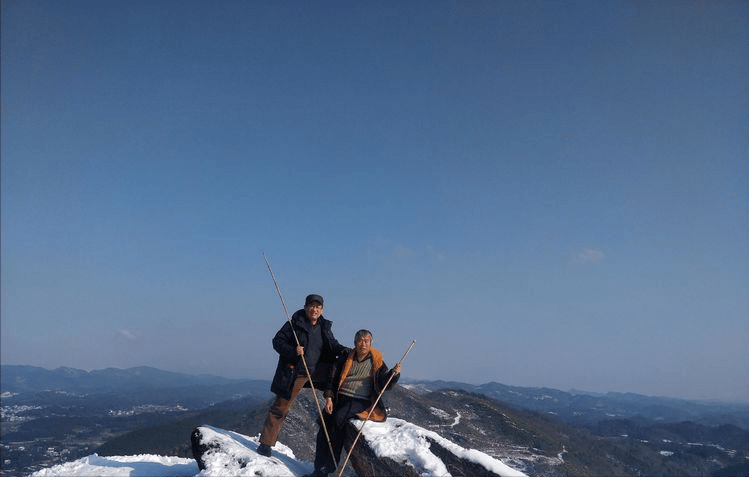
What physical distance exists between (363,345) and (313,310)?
5.34 ft

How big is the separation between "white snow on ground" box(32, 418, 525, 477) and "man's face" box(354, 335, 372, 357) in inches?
72.1

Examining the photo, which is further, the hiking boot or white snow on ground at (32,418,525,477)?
the hiking boot

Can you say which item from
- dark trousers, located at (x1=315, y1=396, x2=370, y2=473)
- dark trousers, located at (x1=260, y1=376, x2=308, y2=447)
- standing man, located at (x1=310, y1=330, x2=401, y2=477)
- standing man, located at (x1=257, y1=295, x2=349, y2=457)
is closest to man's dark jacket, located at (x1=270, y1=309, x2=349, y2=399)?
standing man, located at (x1=257, y1=295, x2=349, y2=457)

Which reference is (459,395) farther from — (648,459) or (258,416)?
(648,459)

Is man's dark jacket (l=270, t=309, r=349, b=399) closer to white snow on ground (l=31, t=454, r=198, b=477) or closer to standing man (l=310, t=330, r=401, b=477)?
standing man (l=310, t=330, r=401, b=477)

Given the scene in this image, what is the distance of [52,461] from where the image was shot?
474 feet

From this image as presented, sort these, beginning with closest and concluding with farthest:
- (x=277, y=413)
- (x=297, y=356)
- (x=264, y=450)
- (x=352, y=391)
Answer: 1. (x=352, y=391)
2. (x=297, y=356)
3. (x=277, y=413)
4. (x=264, y=450)

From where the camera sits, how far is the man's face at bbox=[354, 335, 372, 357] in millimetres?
11859

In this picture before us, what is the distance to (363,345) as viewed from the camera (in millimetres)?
11852

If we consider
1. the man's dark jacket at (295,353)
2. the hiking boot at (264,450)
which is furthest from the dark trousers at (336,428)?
the hiking boot at (264,450)

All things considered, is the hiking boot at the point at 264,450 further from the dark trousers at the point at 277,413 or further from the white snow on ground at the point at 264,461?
the white snow on ground at the point at 264,461

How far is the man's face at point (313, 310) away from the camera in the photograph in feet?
40.5

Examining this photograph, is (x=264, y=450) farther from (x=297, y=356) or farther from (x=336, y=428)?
(x=297, y=356)

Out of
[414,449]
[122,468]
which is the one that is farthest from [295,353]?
Result: [122,468]
